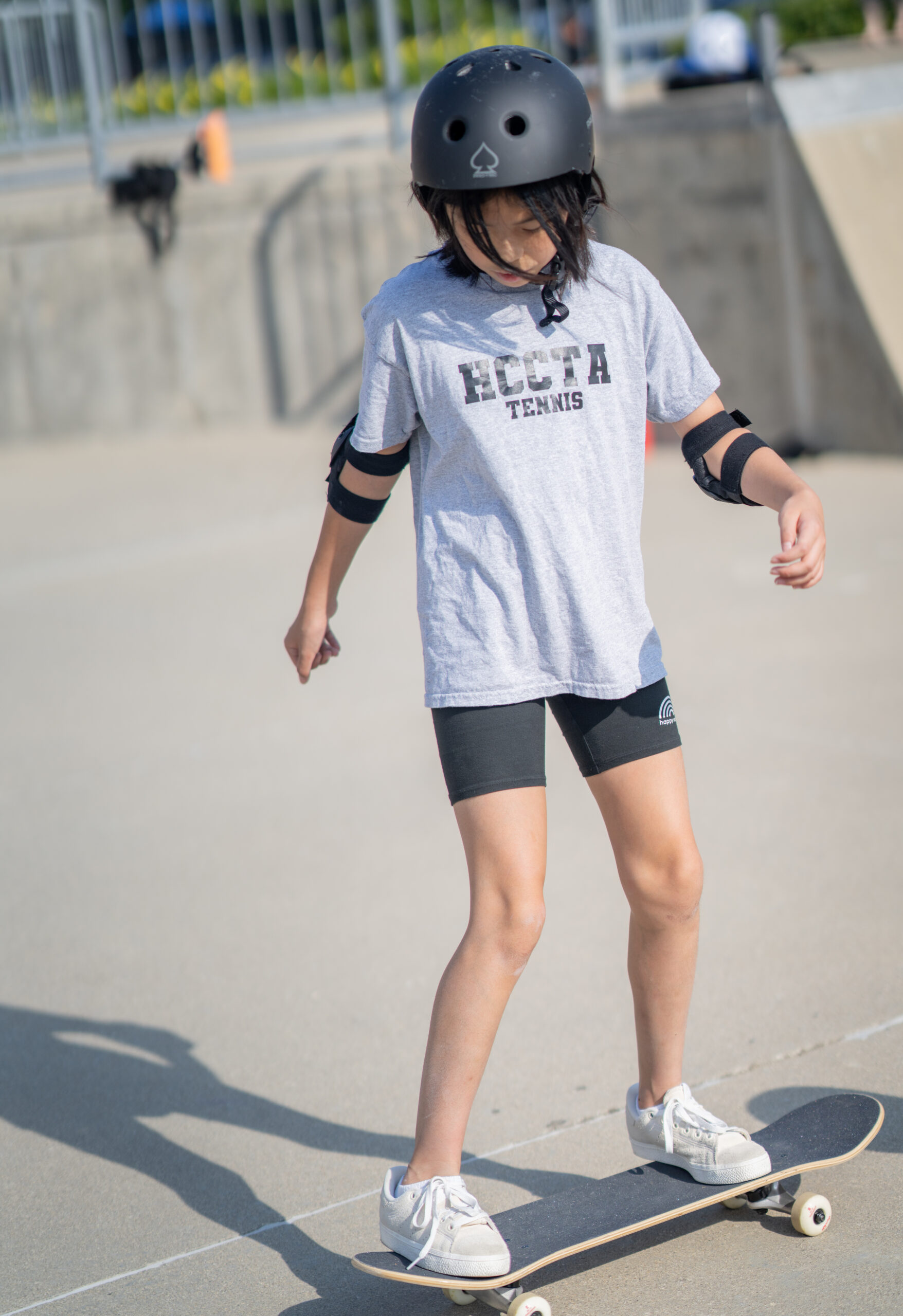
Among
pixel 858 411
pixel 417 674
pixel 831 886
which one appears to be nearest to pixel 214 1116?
pixel 831 886

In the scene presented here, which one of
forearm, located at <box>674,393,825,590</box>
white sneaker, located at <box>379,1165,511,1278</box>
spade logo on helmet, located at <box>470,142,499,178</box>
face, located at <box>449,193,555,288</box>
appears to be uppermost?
spade logo on helmet, located at <box>470,142,499,178</box>

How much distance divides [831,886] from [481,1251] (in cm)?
187

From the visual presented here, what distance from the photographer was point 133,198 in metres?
10.6

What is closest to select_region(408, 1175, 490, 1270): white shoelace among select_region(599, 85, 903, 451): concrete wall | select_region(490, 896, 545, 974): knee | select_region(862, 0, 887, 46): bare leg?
select_region(490, 896, 545, 974): knee

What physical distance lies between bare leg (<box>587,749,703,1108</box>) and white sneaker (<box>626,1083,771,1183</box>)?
0.03 metres

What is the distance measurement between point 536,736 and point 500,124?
943mm

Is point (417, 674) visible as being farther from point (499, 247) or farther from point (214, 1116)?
point (499, 247)

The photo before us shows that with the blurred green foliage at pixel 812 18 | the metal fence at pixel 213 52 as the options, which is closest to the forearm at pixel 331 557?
the metal fence at pixel 213 52

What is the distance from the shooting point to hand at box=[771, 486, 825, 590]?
7.42 feet

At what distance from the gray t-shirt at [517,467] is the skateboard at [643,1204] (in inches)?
32.5

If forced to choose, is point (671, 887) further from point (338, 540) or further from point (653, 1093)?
point (338, 540)

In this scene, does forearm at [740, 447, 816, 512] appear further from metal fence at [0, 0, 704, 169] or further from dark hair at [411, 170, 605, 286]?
metal fence at [0, 0, 704, 169]

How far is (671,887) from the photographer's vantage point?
2416mm

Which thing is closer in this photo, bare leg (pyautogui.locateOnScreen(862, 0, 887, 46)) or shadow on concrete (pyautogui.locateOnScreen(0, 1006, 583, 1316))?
shadow on concrete (pyautogui.locateOnScreen(0, 1006, 583, 1316))
